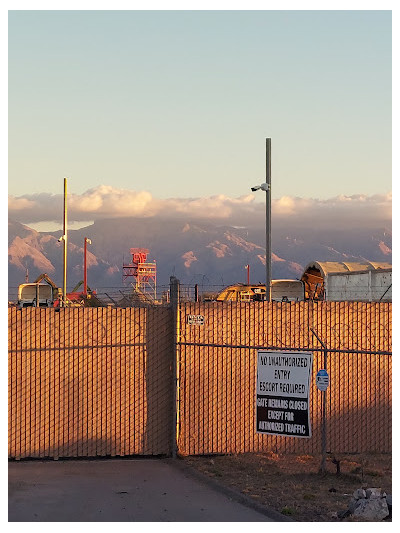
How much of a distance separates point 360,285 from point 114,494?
20.4 m

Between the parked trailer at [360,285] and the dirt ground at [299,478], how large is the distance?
13.7 m

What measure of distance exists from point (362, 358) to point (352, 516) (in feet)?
18.0

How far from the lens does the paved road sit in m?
11.8

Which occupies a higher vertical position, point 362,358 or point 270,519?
point 362,358

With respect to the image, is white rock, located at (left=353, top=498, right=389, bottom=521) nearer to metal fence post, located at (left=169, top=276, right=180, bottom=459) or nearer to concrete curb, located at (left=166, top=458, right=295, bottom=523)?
concrete curb, located at (left=166, top=458, right=295, bottom=523)

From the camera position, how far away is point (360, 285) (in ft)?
105

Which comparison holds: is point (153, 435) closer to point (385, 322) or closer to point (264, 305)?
point (264, 305)

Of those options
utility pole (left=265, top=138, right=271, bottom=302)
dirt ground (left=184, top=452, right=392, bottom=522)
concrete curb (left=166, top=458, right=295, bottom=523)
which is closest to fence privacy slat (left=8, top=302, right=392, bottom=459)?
dirt ground (left=184, top=452, right=392, bottom=522)

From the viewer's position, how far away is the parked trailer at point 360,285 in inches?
1190

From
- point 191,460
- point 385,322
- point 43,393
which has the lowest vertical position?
point 191,460
